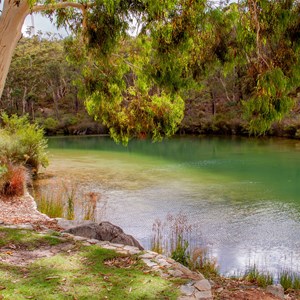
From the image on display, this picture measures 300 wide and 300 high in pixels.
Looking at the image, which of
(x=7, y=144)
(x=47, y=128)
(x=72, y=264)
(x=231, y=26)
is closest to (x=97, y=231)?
(x=72, y=264)

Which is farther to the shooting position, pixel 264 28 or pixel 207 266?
pixel 207 266

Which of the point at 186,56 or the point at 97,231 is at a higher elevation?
the point at 186,56

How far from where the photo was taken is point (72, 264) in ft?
12.7

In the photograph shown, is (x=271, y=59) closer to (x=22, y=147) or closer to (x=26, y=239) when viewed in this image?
(x=26, y=239)

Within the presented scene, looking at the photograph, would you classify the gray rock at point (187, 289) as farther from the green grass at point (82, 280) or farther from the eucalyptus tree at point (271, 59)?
the eucalyptus tree at point (271, 59)

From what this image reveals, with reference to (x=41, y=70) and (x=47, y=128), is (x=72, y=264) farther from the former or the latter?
(x=41, y=70)

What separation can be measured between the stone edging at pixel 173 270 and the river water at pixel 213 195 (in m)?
1.92

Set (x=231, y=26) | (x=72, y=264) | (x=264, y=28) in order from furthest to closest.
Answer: (x=231, y=26) → (x=264, y=28) → (x=72, y=264)

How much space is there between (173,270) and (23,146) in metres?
9.72

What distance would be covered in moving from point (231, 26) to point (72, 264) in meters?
3.29

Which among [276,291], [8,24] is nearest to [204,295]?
[276,291]

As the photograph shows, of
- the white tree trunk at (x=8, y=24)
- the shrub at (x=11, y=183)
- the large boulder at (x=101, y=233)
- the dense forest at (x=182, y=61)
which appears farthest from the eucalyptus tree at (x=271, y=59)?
the shrub at (x=11, y=183)

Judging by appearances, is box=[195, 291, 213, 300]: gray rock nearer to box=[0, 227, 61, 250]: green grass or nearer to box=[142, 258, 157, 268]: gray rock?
box=[142, 258, 157, 268]: gray rock

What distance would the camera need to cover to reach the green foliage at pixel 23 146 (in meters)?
11.9
